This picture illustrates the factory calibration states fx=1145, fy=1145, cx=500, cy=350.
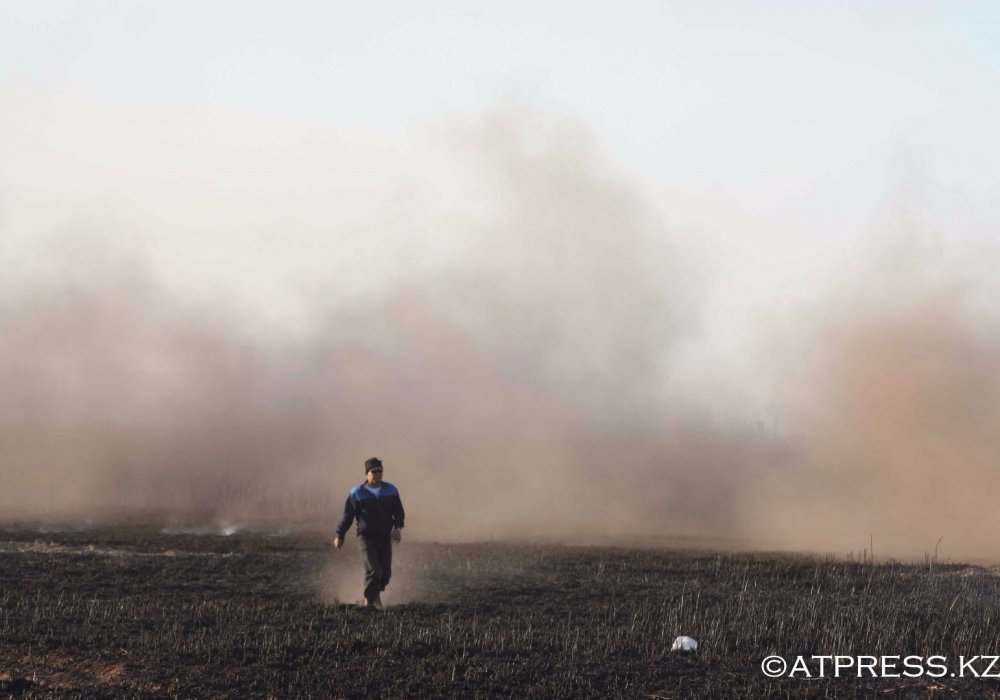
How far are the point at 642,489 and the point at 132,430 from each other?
23.7m

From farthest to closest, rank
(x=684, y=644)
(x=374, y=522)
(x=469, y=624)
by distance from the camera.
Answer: (x=374, y=522), (x=469, y=624), (x=684, y=644)

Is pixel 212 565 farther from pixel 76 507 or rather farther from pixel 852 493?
pixel 852 493

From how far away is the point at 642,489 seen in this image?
150 ft

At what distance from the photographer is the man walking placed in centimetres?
1602

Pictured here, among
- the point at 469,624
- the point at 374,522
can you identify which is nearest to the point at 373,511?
the point at 374,522

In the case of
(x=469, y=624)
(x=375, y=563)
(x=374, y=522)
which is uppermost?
(x=374, y=522)

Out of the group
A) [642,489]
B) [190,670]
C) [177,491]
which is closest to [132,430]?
[177,491]

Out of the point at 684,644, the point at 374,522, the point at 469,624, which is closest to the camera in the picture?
the point at 684,644

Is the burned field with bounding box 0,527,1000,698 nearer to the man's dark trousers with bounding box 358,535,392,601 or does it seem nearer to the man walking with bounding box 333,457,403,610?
the man's dark trousers with bounding box 358,535,392,601

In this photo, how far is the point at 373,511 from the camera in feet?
52.7

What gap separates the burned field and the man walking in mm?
474

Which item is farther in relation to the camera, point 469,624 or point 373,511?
point 373,511

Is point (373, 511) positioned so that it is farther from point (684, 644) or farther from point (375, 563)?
point (684, 644)

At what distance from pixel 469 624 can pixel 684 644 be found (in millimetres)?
2888
